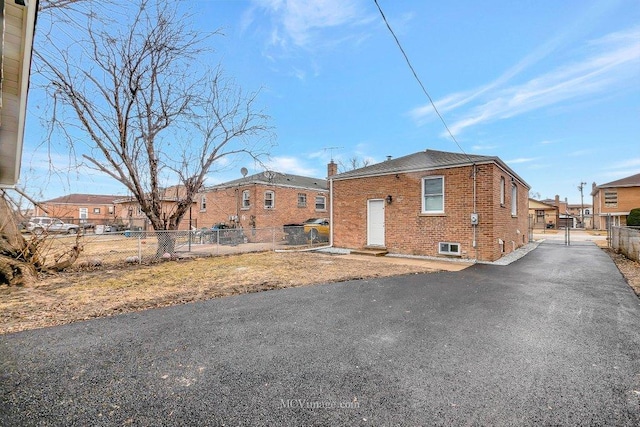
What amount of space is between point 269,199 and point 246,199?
1.70m

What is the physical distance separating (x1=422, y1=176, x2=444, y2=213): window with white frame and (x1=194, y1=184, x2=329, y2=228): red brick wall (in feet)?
39.0

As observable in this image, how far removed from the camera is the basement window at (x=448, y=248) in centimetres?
1073

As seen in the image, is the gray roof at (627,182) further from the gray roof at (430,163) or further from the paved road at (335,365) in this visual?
the paved road at (335,365)

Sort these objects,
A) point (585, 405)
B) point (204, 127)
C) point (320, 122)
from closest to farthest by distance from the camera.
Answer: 1. point (585, 405)
2. point (204, 127)
3. point (320, 122)

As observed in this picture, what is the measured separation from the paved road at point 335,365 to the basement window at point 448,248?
554cm

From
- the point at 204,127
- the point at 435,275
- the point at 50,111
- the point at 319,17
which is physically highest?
the point at 319,17

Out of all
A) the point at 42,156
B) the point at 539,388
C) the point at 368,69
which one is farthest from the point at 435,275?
the point at 42,156

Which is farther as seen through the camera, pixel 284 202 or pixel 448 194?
pixel 284 202

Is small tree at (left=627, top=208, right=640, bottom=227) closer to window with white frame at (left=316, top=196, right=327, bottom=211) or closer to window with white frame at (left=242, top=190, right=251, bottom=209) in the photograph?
window with white frame at (left=316, top=196, right=327, bottom=211)

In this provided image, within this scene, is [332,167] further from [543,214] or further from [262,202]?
[543,214]

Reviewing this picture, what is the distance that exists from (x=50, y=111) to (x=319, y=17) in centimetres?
701

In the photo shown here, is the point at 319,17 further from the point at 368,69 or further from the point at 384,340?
the point at 384,340

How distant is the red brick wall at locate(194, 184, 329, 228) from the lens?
19.9 meters

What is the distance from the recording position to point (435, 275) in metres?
7.75
